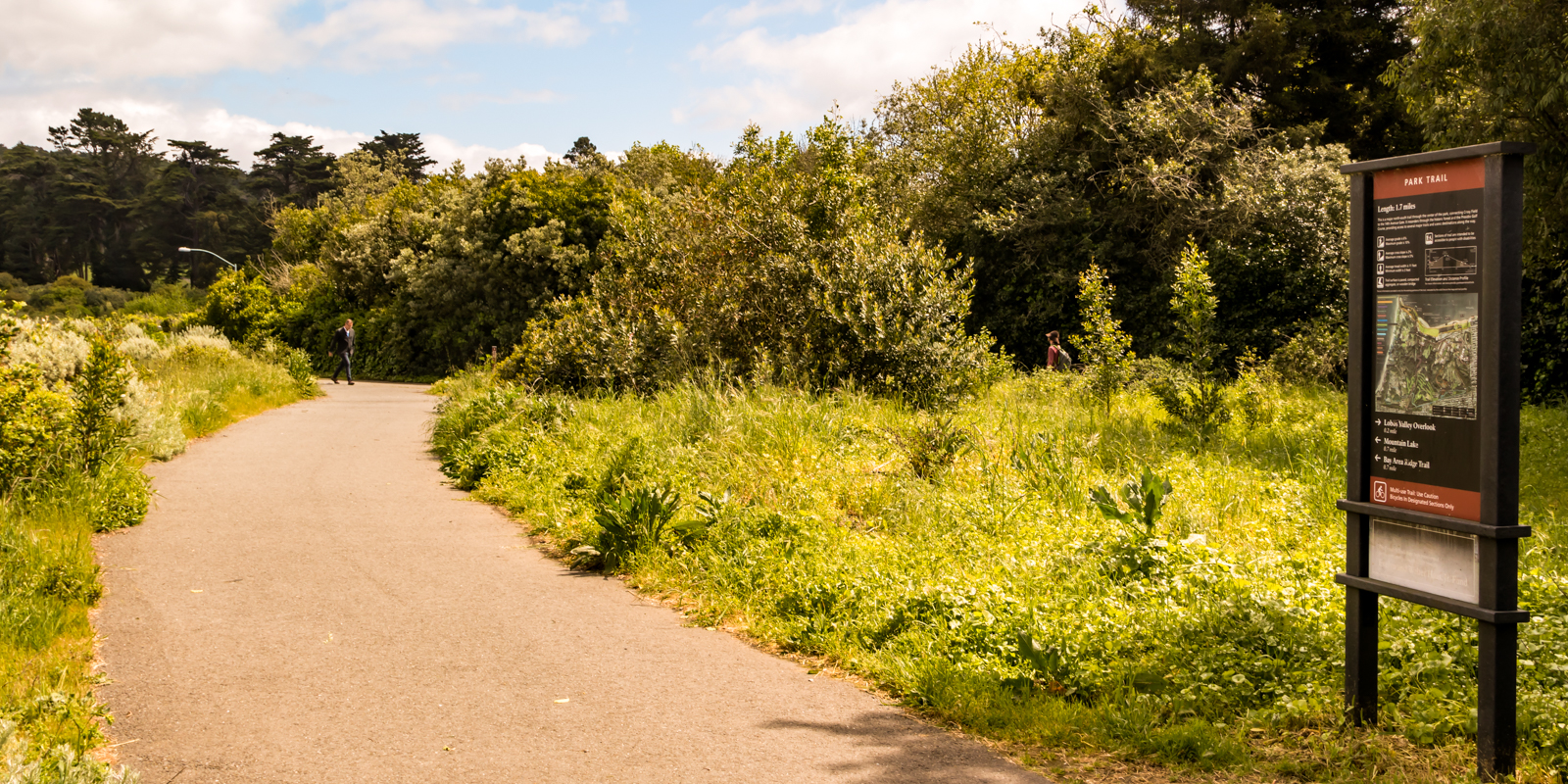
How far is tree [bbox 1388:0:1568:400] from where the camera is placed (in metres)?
13.1

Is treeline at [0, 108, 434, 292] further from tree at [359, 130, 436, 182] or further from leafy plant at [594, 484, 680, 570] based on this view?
leafy plant at [594, 484, 680, 570]

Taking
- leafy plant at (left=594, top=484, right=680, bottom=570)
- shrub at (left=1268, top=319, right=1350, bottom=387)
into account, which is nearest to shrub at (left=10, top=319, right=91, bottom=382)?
leafy plant at (left=594, top=484, right=680, bottom=570)

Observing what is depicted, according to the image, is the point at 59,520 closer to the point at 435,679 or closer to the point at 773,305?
the point at 435,679

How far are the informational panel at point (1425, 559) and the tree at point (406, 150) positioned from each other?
8096 centimetres

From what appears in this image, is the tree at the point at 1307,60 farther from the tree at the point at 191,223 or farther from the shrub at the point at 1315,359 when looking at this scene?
the tree at the point at 191,223

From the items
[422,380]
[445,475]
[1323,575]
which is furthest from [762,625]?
[422,380]

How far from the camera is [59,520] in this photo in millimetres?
7730

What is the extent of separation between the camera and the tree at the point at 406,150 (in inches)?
3092

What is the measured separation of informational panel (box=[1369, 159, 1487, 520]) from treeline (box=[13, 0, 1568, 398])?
912 centimetres

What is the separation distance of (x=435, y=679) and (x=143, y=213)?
93117mm

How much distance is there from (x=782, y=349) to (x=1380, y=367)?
33.1 ft

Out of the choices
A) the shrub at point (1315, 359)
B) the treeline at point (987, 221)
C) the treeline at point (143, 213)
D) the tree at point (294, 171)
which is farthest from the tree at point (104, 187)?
the shrub at point (1315, 359)

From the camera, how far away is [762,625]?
239 inches

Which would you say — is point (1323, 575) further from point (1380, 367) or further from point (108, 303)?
point (108, 303)
